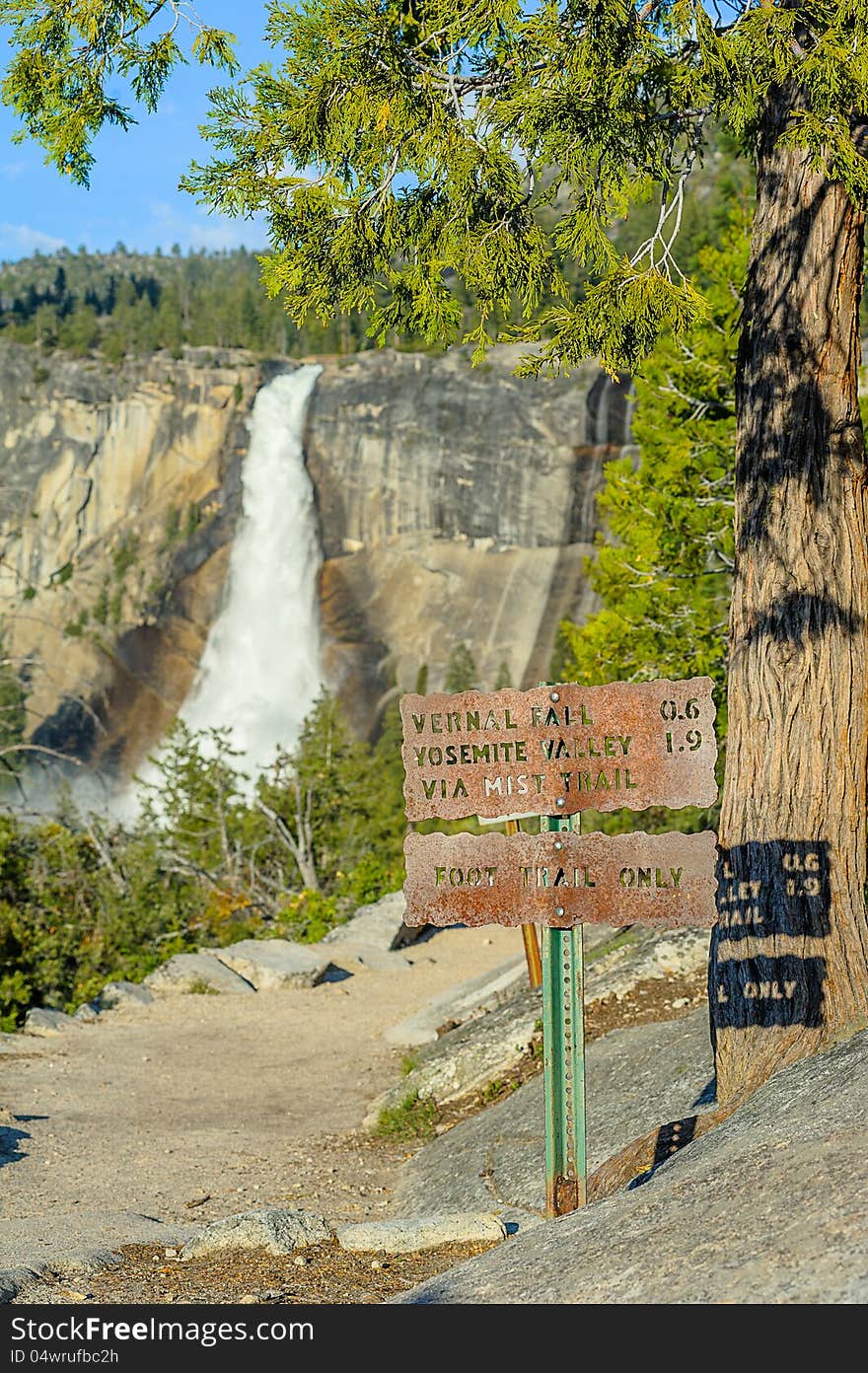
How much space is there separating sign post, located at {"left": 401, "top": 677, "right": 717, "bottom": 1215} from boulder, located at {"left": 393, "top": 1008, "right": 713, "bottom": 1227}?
4.29ft

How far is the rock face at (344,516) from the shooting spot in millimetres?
49812

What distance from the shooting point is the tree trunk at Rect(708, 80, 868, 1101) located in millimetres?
5512

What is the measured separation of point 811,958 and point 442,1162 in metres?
2.74

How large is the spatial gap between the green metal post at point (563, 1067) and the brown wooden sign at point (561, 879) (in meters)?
0.12

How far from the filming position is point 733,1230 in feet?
12.2

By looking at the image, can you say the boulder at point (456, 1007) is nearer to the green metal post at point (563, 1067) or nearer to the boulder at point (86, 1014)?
the boulder at point (86, 1014)

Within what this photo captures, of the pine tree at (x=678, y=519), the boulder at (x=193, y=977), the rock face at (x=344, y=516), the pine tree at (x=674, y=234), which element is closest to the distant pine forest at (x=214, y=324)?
the rock face at (x=344, y=516)

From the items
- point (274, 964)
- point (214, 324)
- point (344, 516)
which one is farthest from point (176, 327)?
point (274, 964)

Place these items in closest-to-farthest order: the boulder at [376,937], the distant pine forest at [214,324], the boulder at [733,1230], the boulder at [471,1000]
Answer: the boulder at [733,1230] < the boulder at [471,1000] < the boulder at [376,937] < the distant pine forest at [214,324]

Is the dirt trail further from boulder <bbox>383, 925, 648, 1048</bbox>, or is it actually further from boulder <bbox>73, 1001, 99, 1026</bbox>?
boulder <bbox>383, 925, 648, 1048</bbox>

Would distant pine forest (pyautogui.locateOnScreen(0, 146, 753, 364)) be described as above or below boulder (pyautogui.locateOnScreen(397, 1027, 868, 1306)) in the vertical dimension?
above

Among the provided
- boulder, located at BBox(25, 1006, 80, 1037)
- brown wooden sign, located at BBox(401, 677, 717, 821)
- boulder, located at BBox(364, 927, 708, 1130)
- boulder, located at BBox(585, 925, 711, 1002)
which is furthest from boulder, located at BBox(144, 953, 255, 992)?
brown wooden sign, located at BBox(401, 677, 717, 821)

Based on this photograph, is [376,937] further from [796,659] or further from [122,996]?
[796,659]

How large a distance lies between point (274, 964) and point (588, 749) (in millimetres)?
9218
